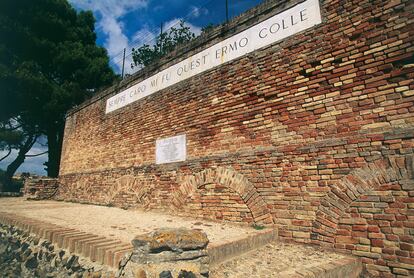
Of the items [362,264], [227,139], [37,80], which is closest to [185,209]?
[227,139]

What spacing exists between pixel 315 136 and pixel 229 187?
71.5 inches

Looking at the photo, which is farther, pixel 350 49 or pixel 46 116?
pixel 46 116

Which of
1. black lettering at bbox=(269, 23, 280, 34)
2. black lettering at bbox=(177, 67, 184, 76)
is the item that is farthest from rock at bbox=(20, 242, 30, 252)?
black lettering at bbox=(269, 23, 280, 34)

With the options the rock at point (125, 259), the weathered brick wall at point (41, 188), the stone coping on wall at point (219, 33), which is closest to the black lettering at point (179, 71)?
the stone coping on wall at point (219, 33)

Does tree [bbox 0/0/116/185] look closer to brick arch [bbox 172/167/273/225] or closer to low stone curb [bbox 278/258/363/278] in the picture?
brick arch [bbox 172/167/273/225]

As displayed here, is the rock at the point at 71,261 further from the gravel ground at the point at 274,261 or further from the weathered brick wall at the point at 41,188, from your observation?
the weathered brick wall at the point at 41,188

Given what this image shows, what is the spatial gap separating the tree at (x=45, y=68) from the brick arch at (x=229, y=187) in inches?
523

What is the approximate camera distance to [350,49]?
3.73m

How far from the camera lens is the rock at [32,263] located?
381 centimetres

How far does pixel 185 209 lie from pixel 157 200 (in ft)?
3.56

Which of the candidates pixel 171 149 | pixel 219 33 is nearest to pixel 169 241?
pixel 171 149

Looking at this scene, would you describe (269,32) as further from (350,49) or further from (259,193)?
(259,193)

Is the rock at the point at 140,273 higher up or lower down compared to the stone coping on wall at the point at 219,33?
lower down

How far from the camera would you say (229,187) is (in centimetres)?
480
